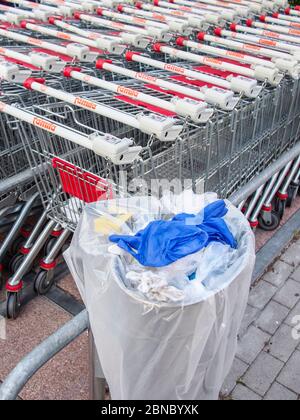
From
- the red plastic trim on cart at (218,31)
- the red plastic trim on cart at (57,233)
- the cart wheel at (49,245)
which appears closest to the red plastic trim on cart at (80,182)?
the red plastic trim on cart at (57,233)

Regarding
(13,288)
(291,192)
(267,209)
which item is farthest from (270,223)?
(13,288)

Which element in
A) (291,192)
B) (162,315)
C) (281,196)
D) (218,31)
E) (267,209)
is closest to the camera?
(162,315)

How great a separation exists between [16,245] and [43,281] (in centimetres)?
50

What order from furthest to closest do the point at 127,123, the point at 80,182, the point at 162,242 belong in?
1. the point at 80,182
2. the point at 127,123
3. the point at 162,242

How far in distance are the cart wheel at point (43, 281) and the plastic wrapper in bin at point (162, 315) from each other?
155cm

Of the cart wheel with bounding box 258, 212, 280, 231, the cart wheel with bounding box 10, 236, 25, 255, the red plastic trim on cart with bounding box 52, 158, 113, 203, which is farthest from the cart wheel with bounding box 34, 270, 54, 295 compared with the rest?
the cart wheel with bounding box 258, 212, 280, 231

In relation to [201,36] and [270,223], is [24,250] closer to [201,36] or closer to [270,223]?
[270,223]

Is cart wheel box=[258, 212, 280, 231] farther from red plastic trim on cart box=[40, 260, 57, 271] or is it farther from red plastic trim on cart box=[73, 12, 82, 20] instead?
red plastic trim on cart box=[73, 12, 82, 20]

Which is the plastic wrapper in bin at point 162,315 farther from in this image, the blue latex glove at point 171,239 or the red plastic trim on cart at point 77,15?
the red plastic trim on cart at point 77,15

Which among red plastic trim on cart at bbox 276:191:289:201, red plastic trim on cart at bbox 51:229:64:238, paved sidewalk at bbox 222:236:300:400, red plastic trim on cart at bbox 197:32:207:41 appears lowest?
paved sidewalk at bbox 222:236:300:400

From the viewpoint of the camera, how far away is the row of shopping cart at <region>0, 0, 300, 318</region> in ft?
8.00

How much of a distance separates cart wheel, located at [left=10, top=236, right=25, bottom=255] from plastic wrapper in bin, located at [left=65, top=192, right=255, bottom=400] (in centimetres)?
193

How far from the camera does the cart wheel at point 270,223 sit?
383cm

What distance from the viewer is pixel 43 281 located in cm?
310
